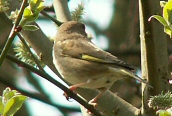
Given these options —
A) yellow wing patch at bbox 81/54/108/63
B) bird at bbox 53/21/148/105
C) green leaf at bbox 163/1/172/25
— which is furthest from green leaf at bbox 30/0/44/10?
yellow wing patch at bbox 81/54/108/63

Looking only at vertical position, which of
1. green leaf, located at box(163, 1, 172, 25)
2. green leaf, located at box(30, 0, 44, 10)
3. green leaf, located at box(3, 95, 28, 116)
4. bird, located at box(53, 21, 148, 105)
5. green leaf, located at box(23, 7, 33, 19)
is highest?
green leaf, located at box(30, 0, 44, 10)

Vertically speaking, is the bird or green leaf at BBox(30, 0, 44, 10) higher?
green leaf at BBox(30, 0, 44, 10)

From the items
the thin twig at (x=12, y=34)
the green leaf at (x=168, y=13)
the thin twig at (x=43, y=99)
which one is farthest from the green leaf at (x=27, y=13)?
the thin twig at (x=43, y=99)

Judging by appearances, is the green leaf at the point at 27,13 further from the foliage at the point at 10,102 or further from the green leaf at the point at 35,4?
the foliage at the point at 10,102

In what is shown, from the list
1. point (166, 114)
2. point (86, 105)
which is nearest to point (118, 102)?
point (86, 105)

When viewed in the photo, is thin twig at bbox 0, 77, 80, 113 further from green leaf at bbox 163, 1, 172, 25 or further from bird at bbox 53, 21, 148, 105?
green leaf at bbox 163, 1, 172, 25

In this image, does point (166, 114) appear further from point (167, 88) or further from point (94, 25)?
point (94, 25)

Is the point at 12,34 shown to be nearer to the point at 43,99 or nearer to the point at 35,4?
the point at 35,4
